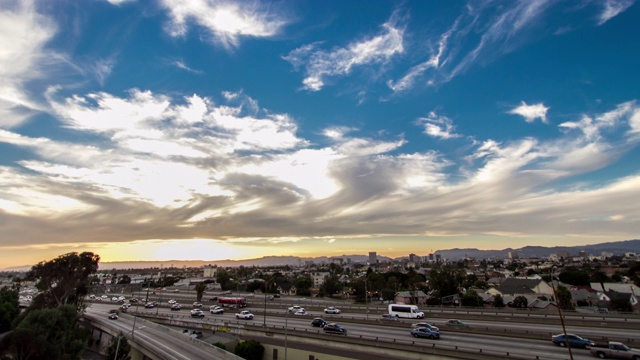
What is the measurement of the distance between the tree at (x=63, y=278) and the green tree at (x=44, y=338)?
96.8 feet

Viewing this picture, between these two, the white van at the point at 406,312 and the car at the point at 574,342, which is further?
the white van at the point at 406,312

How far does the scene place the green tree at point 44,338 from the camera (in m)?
43.0

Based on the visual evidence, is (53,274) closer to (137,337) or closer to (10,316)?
(10,316)

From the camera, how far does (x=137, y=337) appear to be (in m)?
57.2

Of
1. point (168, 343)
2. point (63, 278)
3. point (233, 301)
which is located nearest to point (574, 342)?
point (168, 343)

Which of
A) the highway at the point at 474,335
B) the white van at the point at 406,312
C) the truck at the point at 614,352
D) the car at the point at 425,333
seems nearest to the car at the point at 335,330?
the highway at the point at 474,335

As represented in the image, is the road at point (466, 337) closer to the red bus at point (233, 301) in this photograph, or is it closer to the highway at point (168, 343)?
the highway at point (168, 343)

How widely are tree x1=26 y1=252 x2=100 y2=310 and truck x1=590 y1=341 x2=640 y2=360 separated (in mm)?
94118

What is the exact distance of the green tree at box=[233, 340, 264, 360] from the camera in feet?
155

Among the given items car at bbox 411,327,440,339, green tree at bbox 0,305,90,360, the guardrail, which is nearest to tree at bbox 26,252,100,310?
green tree at bbox 0,305,90,360

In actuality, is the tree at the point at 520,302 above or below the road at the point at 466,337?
below

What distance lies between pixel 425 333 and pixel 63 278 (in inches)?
3238

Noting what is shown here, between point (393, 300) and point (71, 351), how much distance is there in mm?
90126

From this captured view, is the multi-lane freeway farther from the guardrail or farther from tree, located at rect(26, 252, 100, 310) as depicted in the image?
tree, located at rect(26, 252, 100, 310)
